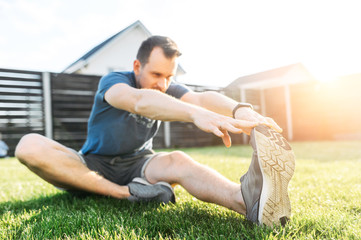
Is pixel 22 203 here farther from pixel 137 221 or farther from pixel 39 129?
pixel 39 129

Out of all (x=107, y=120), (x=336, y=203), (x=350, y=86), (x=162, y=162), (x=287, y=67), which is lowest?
(x=336, y=203)

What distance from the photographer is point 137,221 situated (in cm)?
120

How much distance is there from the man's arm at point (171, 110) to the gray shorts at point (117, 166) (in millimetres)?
512

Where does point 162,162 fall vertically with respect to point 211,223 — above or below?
above

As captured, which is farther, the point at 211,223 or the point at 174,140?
the point at 174,140

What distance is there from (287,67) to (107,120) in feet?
44.5

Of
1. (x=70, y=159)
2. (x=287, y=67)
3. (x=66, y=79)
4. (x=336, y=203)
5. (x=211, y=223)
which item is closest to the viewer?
(x=211, y=223)

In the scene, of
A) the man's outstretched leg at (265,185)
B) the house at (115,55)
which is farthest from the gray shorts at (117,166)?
the house at (115,55)

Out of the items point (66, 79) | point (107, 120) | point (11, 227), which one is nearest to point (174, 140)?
point (66, 79)

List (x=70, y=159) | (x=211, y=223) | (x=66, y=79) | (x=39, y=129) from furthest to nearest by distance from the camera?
(x=66, y=79) < (x=39, y=129) < (x=70, y=159) < (x=211, y=223)

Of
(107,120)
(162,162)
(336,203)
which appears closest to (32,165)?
(107,120)

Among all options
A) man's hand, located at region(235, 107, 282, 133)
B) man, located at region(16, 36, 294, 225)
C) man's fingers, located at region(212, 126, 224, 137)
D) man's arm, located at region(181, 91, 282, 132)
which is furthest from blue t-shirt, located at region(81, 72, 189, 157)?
man's fingers, located at region(212, 126, 224, 137)

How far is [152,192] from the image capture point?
153 centimetres

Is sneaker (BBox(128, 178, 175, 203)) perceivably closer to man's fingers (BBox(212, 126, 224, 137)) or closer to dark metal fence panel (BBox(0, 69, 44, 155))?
man's fingers (BBox(212, 126, 224, 137))
